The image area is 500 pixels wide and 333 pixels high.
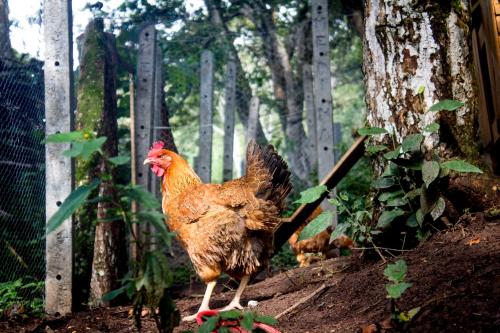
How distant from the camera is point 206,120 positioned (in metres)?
8.21

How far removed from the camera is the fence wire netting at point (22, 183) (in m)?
4.73

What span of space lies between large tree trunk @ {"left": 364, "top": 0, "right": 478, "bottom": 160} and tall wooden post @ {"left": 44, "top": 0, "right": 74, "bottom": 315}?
2666 mm

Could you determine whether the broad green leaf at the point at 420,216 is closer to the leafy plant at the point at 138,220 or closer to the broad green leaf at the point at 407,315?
the broad green leaf at the point at 407,315

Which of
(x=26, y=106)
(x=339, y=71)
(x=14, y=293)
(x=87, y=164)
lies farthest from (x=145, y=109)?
(x=339, y=71)

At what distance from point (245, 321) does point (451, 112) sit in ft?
8.22

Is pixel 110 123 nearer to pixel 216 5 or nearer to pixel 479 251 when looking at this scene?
pixel 479 251

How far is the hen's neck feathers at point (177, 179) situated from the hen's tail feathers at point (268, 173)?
0.60m

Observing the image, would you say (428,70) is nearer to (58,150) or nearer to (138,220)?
(138,220)

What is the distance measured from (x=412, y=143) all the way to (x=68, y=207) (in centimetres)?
244

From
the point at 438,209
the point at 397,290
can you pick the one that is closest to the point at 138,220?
the point at 397,290

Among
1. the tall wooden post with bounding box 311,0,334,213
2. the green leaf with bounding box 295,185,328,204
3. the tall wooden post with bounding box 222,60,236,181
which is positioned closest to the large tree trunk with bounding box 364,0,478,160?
the green leaf with bounding box 295,185,328,204

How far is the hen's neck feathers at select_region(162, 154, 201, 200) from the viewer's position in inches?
187

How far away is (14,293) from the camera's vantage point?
4277 mm

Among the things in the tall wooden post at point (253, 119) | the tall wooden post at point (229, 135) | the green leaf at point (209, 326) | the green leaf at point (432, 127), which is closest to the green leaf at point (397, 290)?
the green leaf at point (209, 326)
